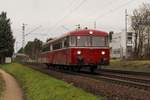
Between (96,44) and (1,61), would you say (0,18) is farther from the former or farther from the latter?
(96,44)

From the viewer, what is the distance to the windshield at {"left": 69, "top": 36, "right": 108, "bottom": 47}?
34219 millimetres

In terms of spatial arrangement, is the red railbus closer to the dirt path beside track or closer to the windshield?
the windshield

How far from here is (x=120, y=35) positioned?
12525 cm

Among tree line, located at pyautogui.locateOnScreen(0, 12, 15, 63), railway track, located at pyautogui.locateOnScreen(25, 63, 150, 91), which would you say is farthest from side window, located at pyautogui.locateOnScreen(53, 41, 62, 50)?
tree line, located at pyautogui.locateOnScreen(0, 12, 15, 63)

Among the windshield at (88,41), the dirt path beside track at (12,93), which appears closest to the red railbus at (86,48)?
the windshield at (88,41)

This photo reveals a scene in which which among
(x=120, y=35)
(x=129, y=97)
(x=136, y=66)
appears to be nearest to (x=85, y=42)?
(x=136, y=66)

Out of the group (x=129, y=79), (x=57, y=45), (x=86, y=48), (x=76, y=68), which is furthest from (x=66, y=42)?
(x=129, y=79)

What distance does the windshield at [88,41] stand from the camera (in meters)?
34.2

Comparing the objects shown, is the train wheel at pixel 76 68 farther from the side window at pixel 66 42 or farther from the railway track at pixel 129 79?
the railway track at pixel 129 79

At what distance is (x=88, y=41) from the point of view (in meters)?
34.3

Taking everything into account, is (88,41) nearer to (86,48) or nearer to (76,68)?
(86,48)

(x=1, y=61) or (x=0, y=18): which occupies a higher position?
(x=0, y=18)

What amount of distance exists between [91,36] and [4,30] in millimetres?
69126

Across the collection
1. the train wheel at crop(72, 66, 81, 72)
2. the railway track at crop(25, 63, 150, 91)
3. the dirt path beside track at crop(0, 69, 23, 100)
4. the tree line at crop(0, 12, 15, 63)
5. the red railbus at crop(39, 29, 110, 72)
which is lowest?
the dirt path beside track at crop(0, 69, 23, 100)
